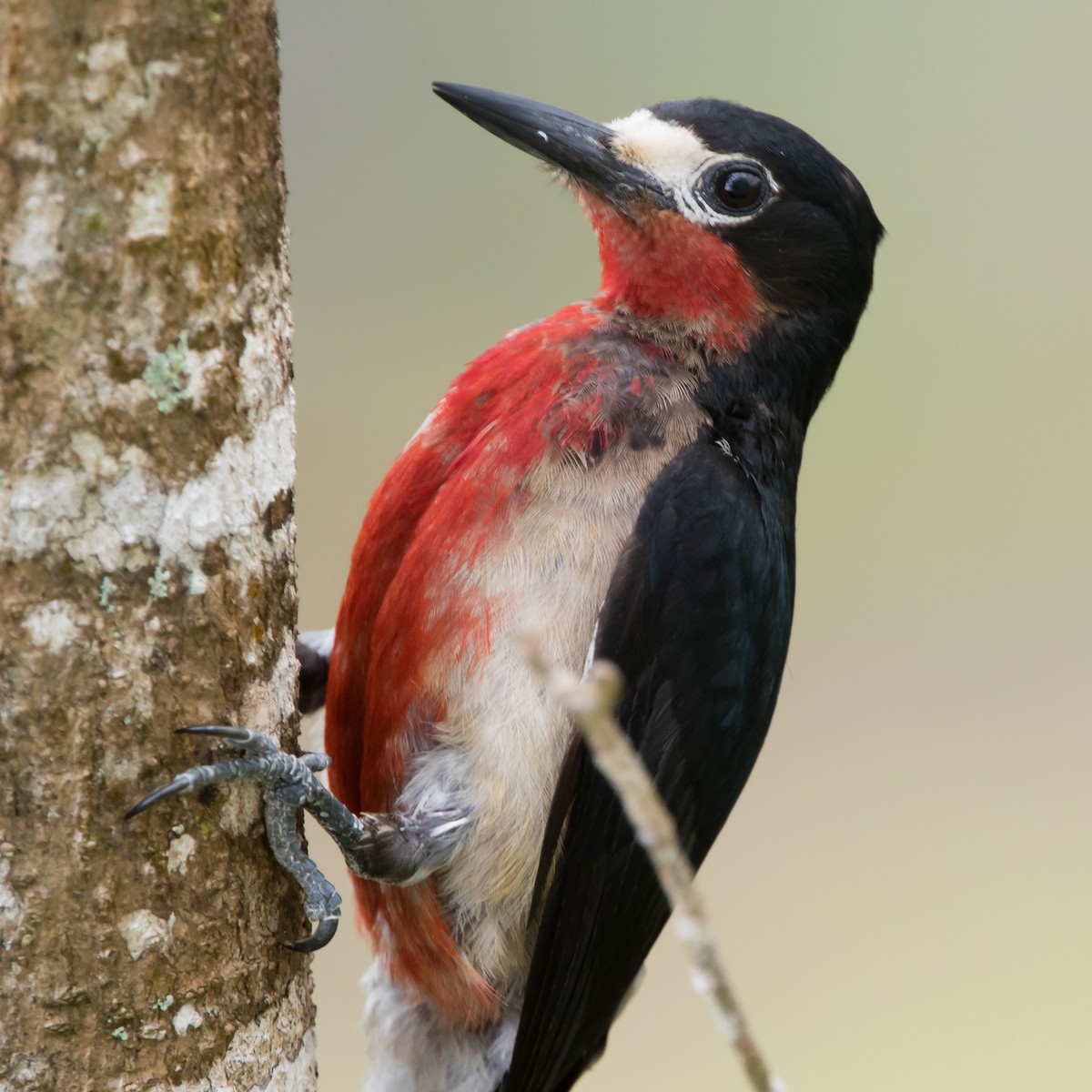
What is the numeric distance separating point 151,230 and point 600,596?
1.12m

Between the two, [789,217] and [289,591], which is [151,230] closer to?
[289,591]

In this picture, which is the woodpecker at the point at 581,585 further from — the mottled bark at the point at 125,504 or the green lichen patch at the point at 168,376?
the green lichen patch at the point at 168,376

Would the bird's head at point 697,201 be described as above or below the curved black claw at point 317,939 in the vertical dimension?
above

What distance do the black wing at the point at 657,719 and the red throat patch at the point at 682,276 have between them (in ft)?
1.06

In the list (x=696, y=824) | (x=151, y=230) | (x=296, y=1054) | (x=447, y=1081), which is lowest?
(x=447, y=1081)

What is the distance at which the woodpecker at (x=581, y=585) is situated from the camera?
2568mm

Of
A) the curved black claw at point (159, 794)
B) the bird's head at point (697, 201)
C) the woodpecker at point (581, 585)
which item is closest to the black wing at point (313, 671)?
the woodpecker at point (581, 585)

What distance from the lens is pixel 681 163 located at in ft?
9.57

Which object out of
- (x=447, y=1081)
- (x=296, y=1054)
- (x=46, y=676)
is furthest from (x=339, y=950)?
(x=46, y=676)

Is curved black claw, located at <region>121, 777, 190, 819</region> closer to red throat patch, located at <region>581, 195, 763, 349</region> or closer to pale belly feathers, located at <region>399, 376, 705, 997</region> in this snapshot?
pale belly feathers, located at <region>399, 376, 705, 997</region>

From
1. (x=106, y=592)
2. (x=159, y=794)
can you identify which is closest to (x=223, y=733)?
(x=159, y=794)

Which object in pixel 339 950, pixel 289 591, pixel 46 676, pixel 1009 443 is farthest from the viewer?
pixel 1009 443

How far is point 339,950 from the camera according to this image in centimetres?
627

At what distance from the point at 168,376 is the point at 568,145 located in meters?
1.33
